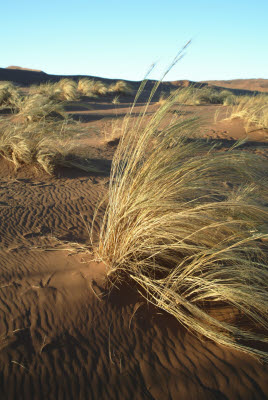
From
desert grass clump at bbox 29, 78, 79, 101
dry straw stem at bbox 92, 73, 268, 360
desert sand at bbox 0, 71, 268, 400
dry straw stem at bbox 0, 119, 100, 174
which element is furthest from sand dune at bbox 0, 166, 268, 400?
desert grass clump at bbox 29, 78, 79, 101

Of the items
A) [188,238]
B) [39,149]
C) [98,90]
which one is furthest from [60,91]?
[188,238]

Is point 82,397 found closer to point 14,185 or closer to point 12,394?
point 12,394

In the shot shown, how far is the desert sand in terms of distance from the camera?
2.24 meters

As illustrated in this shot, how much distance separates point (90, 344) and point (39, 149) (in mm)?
4848

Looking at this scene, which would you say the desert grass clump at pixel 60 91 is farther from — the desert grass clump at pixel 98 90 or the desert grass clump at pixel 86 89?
the desert grass clump at pixel 98 90

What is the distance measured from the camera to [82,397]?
7.10 ft

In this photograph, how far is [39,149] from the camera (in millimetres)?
6605

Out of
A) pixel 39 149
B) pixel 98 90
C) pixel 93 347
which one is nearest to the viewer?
pixel 93 347

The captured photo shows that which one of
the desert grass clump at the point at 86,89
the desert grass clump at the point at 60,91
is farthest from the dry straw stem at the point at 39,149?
the desert grass clump at the point at 86,89

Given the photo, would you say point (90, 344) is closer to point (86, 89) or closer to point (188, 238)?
point (188, 238)

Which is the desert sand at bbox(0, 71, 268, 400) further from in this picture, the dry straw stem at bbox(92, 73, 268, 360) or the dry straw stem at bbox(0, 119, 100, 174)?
the dry straw stem at bbox(0, 119, 100, 174)

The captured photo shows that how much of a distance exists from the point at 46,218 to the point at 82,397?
2.82m

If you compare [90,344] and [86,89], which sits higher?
[86,89]

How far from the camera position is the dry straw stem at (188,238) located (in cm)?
267
